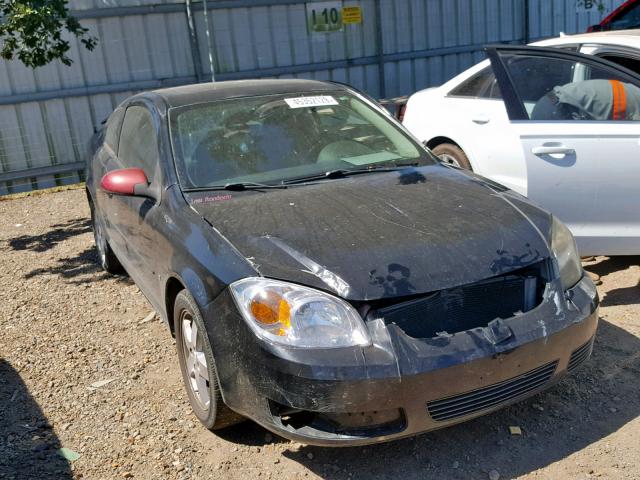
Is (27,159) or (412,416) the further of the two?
(27,159)

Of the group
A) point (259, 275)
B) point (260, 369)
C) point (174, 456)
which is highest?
point (259, 275)

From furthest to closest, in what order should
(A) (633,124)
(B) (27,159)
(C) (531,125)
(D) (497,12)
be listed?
(D) (497,12) < (B) (27,159) < (C) (531,125) < (A) (633,124)

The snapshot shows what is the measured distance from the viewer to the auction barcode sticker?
414cm

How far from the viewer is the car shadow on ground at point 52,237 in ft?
21.9

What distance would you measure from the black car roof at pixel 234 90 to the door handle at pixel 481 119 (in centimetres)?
114

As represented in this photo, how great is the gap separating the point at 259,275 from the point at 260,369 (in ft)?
1.24

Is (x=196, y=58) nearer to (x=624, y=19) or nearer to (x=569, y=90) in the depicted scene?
(x=624, y=19)

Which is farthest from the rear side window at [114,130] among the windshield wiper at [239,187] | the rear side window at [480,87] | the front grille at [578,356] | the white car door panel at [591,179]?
the front grille at [578,356]

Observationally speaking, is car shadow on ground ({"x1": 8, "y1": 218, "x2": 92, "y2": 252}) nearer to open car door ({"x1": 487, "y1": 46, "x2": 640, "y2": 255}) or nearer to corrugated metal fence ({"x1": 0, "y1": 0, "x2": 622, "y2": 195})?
corrugated metal fence ({"x1": 0, "y1": 0, "x2": 622, "y2": 195})

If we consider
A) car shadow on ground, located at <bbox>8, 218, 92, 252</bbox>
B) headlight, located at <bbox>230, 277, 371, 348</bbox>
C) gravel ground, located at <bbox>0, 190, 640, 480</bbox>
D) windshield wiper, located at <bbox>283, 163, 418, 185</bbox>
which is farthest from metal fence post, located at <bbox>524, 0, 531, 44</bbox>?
headlight, located at <bbox>230, 277, 371, 348</bbox>

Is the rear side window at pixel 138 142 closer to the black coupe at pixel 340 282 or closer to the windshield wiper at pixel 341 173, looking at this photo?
the black coupe at pixel 340 282

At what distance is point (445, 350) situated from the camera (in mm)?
2619

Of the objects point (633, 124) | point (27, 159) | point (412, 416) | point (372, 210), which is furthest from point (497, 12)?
point (412, 416)

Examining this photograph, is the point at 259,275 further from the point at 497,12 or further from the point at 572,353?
the point at 497,12
